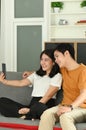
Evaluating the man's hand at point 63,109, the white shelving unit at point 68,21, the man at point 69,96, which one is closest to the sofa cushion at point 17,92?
the man at point 69,96

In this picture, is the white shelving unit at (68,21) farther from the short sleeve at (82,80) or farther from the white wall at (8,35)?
the short sleeve at (82,80)

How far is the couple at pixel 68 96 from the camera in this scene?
243 centimetres

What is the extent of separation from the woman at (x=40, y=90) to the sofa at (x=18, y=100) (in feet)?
0.25

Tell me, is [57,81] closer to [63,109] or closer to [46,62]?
[46,62]

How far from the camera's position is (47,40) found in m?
5.95

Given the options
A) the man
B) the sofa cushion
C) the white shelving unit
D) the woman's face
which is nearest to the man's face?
the man

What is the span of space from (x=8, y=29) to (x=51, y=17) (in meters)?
0.90

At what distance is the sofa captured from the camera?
8.37ft

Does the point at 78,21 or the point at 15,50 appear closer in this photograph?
the point at 78,21

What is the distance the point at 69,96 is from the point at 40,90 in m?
0.35

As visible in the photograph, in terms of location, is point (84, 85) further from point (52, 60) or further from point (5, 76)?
point (5, 76)

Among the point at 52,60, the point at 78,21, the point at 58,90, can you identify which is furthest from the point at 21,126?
the point at 78,21

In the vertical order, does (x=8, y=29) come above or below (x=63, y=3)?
below

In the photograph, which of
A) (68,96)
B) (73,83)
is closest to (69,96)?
(68,96)
